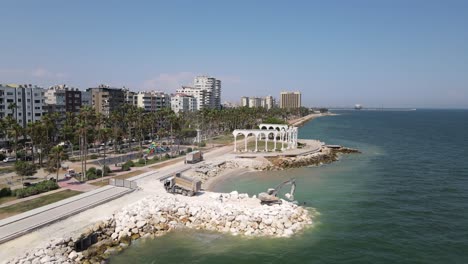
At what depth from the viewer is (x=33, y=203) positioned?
33.0 m

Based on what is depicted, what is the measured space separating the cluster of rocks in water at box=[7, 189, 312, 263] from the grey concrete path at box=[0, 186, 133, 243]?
3.19 metres

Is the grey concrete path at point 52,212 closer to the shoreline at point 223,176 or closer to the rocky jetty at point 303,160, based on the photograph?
the shoreline at point 223,176

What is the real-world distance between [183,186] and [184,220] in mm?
6666

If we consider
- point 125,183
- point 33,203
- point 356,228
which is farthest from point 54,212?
point 356,228

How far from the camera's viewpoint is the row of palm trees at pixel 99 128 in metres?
53.7

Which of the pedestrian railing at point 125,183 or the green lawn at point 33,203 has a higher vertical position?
the pedestrian railing at point 125,183

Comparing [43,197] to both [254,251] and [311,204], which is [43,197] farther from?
[311,204]

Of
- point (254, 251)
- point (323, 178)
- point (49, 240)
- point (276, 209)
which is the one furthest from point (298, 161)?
point (49, 240)

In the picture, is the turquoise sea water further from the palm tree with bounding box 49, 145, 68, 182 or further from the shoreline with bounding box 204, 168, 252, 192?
the palm tree with bounding box 49, 145, 68, 182

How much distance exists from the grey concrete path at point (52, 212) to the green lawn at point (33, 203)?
1151 millimetres

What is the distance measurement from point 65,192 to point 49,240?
527 inches

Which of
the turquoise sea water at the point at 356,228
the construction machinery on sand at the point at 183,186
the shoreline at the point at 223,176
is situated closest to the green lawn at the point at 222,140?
the shoreline at the point at 223,176

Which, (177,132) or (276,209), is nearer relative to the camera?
(276,209)

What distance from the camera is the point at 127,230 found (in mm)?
29234
